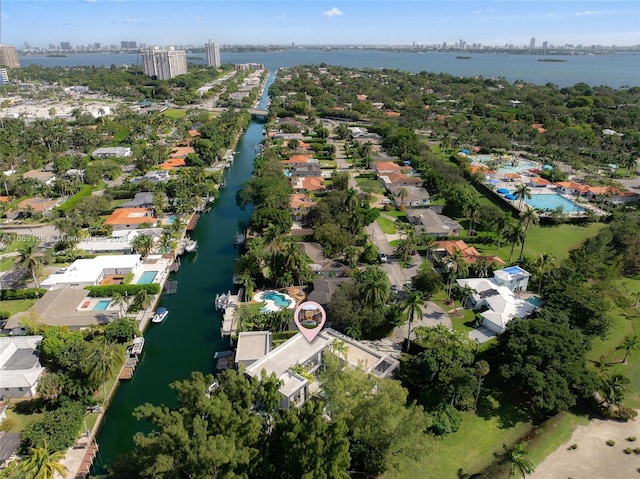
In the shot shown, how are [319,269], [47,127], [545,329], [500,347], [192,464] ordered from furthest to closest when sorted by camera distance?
1. [47,127]
2. [319,269]
3. [500,347]
4. [545,329]
5. [192,464]

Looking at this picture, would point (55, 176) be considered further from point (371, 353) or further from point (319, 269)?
point (371, 353)

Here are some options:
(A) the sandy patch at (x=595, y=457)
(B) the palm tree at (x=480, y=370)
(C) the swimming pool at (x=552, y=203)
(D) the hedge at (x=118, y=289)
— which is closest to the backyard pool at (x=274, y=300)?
(D) the hedge at (x=118, y=289)

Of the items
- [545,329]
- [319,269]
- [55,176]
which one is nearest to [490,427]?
[545,329]

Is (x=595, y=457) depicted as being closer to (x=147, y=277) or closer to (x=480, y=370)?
(x=480, y=370)

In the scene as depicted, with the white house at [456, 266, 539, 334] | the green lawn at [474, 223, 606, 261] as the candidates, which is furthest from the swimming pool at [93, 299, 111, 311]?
the green lawn at [474, 223, 606, 261]

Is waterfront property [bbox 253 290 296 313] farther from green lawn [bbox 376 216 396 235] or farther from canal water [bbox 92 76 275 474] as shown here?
green lawn [bbox 376 216 396 235]
